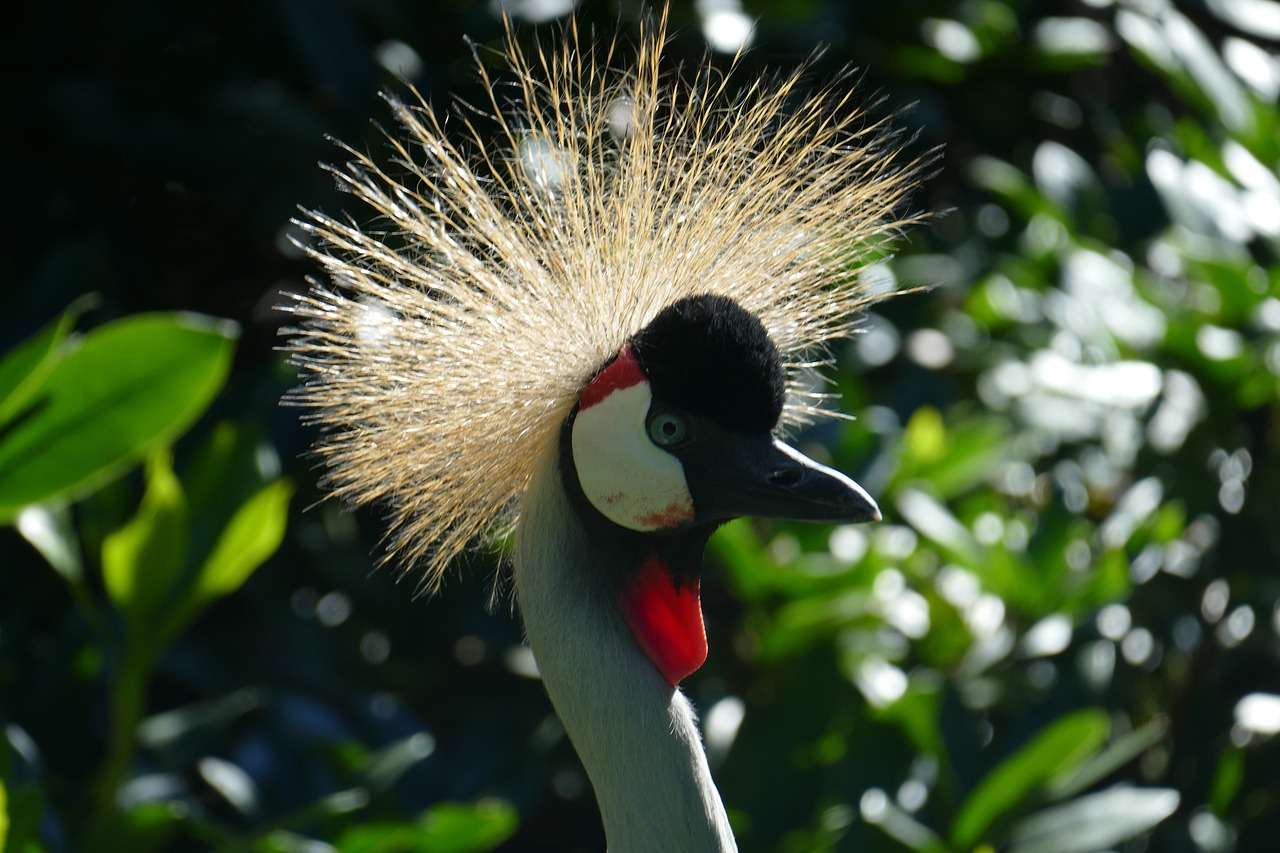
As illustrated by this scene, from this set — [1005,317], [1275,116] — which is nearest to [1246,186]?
[1275,116]

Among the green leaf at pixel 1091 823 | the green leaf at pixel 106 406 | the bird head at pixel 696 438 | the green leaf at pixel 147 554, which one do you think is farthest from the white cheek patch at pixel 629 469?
the green leaf at pixel 1091 823

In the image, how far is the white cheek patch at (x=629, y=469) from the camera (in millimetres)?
919

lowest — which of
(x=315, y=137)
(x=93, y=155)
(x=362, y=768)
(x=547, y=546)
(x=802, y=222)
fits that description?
(x=362, y=768)

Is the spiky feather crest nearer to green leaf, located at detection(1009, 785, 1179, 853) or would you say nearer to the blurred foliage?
the blurred foliage

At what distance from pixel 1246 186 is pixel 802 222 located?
47.5 inches

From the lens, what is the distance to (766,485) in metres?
0.91

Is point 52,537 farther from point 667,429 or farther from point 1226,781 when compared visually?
point 1226,781

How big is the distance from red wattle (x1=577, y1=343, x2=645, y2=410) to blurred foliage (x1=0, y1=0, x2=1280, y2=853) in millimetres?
478

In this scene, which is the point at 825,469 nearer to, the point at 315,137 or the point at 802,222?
the point at 802,222

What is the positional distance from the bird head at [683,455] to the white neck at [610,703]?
0.08ft

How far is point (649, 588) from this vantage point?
96 cm

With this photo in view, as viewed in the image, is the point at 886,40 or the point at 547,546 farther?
the point at 886,40

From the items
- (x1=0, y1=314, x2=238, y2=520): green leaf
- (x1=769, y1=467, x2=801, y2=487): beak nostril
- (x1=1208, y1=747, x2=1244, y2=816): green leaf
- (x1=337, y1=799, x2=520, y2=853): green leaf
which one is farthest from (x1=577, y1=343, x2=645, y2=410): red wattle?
(x1=1208, y1=747, x2=1244, y2=816): green leaf

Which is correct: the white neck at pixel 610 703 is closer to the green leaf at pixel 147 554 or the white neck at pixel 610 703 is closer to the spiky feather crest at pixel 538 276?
the spiky feather crest at pixel 538 276
